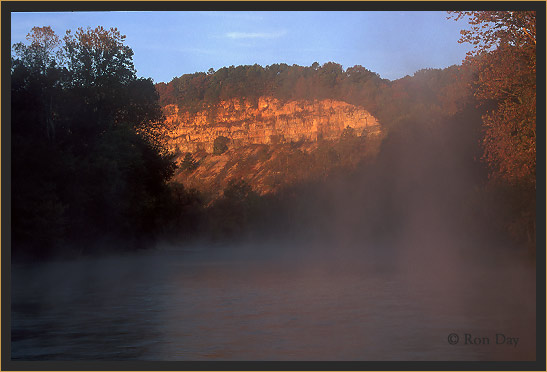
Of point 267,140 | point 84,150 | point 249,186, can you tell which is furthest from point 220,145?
point 84,150

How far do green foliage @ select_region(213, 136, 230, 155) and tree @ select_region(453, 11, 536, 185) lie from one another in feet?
235

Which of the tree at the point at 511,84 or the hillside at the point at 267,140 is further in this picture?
the hillside at the point at 267,140

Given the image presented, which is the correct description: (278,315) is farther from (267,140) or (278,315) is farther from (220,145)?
(267,140)

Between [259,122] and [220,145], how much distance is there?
33.7ft

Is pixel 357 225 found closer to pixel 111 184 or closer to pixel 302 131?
pixel 111 184

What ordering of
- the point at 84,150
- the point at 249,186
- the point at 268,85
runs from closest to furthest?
the point at 84,150 → the point at 249,186 → the point at 268,85

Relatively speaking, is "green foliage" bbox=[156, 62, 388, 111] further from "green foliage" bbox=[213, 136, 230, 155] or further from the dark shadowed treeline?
"green foliage" bbox=[213, 136, 230, 155]

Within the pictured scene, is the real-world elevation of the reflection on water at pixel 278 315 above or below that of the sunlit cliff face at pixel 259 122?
below

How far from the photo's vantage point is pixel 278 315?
50.7 feet

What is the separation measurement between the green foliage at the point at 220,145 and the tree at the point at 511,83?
7155 centimetres

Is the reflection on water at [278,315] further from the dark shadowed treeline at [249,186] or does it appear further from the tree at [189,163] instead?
the tree at [189,163]

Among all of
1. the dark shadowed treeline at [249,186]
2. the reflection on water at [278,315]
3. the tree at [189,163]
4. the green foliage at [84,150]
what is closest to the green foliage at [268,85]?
the dark shadowed treeline at [249,186]

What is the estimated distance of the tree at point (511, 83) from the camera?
1650 cm

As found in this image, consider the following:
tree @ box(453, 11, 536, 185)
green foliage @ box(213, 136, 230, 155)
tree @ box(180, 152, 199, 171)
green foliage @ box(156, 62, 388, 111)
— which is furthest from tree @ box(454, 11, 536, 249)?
green foliage @ box(213, 136, 230, 155)
